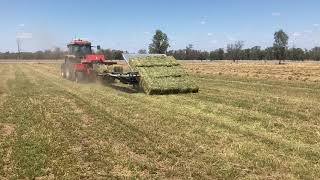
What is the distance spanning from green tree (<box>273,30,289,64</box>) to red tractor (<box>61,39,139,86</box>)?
3177 inches

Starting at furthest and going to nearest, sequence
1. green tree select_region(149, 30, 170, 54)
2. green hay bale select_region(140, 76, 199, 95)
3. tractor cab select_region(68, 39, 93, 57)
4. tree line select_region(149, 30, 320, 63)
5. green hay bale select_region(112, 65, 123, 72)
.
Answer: tree line select_region(149, 30, 320, 63) < green tree select_region(149, 30, 170, 54) < tractor cab select_region(68, 39, 93, 57) < green hay bale select_region(112, 65, 123, 72) < green hay bale select_region(140, 76, 199, 95)

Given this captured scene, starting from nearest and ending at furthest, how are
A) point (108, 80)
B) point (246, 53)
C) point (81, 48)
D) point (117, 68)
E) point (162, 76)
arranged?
point (162, 76) < point (117, 68) < point (108, 80) < point (81, 48) < point (246, 53)

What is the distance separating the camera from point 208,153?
8.52 m

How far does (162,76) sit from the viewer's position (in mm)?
19422

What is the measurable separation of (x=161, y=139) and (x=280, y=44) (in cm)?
10024

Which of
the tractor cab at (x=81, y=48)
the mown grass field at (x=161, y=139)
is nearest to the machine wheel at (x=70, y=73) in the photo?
the tractor cab at (x=81, y=48)

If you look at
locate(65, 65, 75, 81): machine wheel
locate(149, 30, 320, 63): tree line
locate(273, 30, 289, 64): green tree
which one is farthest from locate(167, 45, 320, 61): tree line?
locate(65, 65, 75, 81): machine wheel

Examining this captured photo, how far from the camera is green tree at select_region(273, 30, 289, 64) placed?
10404 cm

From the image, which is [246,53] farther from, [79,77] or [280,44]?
[79,77]

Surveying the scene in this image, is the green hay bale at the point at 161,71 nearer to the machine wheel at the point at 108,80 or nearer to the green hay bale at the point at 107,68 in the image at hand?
the green hay bale at the point at 107,68

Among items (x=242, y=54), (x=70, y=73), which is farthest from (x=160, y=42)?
(x=70, y=73)

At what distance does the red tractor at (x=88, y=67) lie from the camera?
69.2 ft

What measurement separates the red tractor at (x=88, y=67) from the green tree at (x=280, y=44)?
265 ft

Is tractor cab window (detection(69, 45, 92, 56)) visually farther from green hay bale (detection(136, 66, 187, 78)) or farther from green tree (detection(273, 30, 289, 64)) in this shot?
green tree (detection(273, 30, 289, 64))
